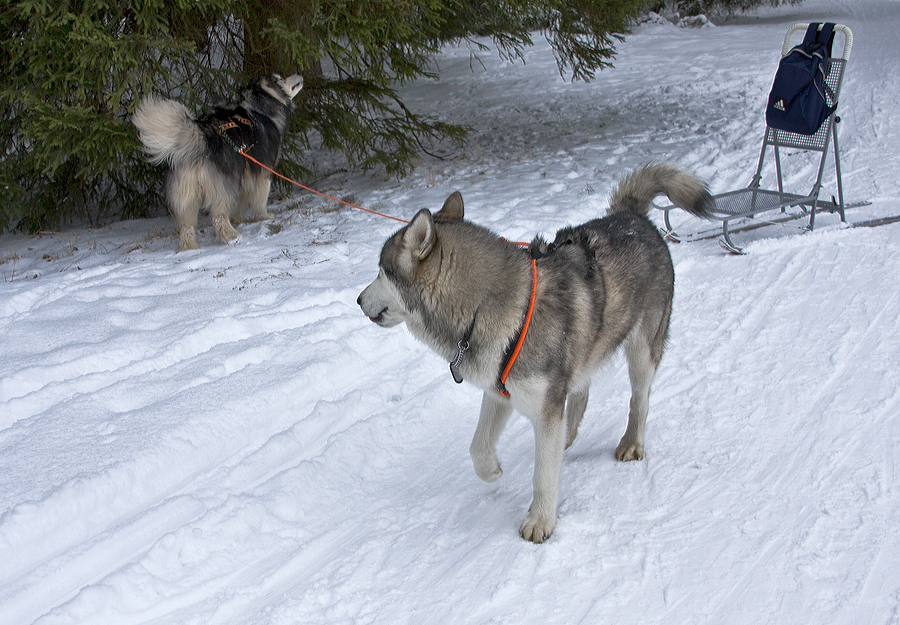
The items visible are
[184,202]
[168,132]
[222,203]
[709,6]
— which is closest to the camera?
[168,132]

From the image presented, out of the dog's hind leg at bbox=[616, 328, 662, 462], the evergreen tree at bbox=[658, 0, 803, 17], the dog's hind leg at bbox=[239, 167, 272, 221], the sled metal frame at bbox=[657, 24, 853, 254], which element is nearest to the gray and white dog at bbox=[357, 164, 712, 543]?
the dog's hind leg at bbox=[616, 328, 662, 462]

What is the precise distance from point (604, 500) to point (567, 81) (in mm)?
14321

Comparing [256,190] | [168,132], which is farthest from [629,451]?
[256,190]

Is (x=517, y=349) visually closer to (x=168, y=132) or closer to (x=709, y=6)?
(x=168, y=132)

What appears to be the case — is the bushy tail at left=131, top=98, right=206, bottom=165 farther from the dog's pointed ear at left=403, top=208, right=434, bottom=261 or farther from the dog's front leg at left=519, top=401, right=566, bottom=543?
the dog's front leg at left=519, top=401, right=566, bottom=543

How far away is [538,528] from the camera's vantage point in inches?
118

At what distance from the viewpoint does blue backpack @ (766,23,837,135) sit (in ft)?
22.3

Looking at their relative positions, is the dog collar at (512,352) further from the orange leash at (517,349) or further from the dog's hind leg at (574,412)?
the dog's hind leg at (574,412)

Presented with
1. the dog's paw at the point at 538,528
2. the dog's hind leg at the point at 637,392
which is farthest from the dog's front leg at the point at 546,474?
the dog's hind leg at the point at 637,392

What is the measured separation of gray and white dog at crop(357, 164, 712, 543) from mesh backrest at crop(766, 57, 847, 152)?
196 inches

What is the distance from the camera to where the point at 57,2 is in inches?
250

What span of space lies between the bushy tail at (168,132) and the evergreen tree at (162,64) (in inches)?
9.7

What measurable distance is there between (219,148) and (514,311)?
5.55 metres

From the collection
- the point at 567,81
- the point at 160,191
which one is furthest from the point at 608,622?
the point at 567,81
